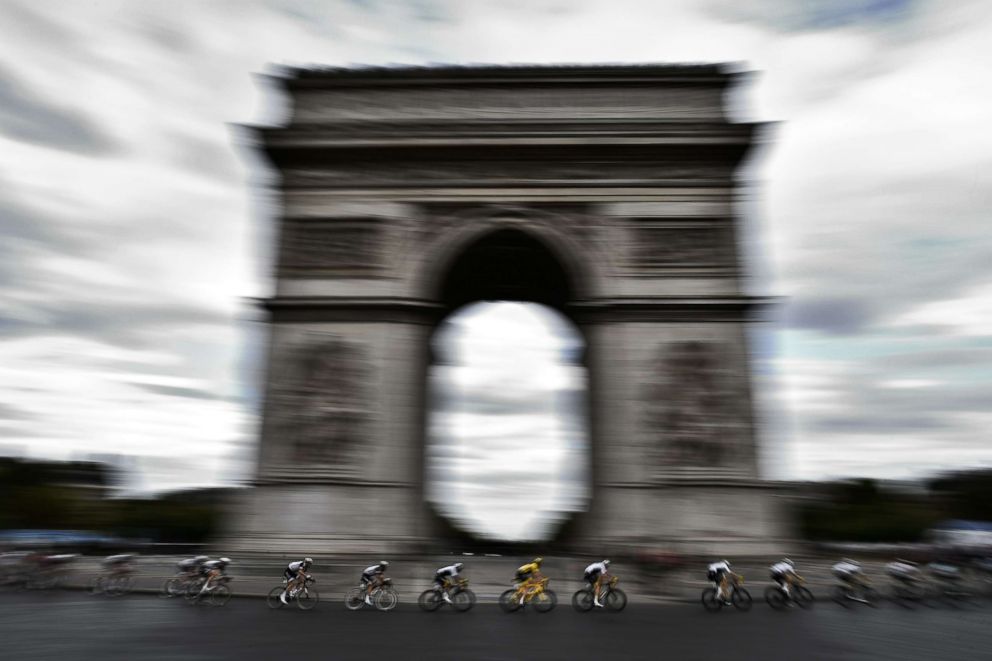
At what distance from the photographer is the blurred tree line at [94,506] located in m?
30.9

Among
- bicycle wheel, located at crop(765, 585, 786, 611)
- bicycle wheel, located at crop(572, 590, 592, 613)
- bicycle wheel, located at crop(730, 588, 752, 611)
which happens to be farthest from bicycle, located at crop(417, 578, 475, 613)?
bicycle wheel, located at crop(765, 585, 786, 611)

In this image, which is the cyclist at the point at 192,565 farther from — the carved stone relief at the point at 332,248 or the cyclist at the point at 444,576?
the carved stone relief at the point at 332,248

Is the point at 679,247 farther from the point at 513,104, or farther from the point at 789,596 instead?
the point at 789,596

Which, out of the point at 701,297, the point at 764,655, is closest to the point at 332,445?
the point at 701,297

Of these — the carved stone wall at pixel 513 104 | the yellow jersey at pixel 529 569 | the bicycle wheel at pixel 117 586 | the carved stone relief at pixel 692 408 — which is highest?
the carved stone wall at pixel 513 104

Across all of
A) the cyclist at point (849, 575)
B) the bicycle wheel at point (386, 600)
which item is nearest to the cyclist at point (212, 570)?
the bicycle wheel at point (386, 600)

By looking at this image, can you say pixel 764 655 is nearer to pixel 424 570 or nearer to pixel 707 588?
pixel 707 588

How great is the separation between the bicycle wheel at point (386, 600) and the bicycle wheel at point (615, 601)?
12.2ft

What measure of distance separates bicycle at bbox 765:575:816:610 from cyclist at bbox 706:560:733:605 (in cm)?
103

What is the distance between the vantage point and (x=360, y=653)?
7742 mm

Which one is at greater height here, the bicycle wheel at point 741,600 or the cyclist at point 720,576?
the cyclist at point 720,576

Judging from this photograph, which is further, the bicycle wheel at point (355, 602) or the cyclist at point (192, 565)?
the cyclist at point (192, 565)

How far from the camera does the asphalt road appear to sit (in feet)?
25.7

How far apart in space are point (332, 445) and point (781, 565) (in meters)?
9.08
